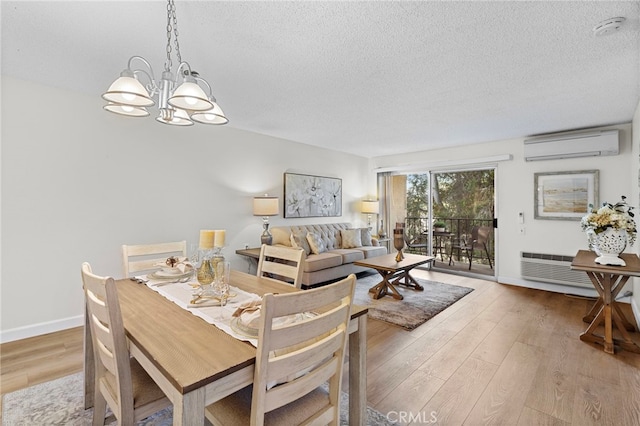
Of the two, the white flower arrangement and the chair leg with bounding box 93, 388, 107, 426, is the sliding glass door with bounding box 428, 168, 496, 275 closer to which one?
the white flower arrangement

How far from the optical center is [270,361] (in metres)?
0.95

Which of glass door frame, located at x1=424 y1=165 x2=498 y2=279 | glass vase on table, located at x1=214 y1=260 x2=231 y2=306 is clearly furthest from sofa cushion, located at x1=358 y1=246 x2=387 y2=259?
glass vase on table, located at x1=214 y1=260 x2=231 y2=306

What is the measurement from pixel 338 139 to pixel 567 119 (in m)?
3.10

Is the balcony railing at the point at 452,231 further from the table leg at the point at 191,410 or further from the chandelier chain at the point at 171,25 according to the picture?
the table leg at the point at 191,410

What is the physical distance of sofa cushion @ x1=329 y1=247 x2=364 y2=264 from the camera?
15.0ft

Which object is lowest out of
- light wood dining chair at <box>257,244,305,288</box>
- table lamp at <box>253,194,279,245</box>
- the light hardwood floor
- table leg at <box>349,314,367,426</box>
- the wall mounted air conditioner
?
the light hardwood floor

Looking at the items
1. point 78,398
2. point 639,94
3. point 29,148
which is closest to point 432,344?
point 78,398

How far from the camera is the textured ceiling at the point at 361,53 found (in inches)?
67.3

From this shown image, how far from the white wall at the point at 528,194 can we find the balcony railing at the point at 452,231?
13.8 inches

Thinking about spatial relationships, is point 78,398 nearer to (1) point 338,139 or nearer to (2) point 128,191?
(2) point 128,191

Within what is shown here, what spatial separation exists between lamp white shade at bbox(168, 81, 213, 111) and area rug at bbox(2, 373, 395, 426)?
1777 mm

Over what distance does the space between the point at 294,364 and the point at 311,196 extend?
441 centimetres

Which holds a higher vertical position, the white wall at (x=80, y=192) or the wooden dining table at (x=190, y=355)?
the white wall at (x=80, y=192)

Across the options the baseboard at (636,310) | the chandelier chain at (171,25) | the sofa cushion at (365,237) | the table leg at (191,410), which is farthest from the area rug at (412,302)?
the chandelier chain at (171,25)
